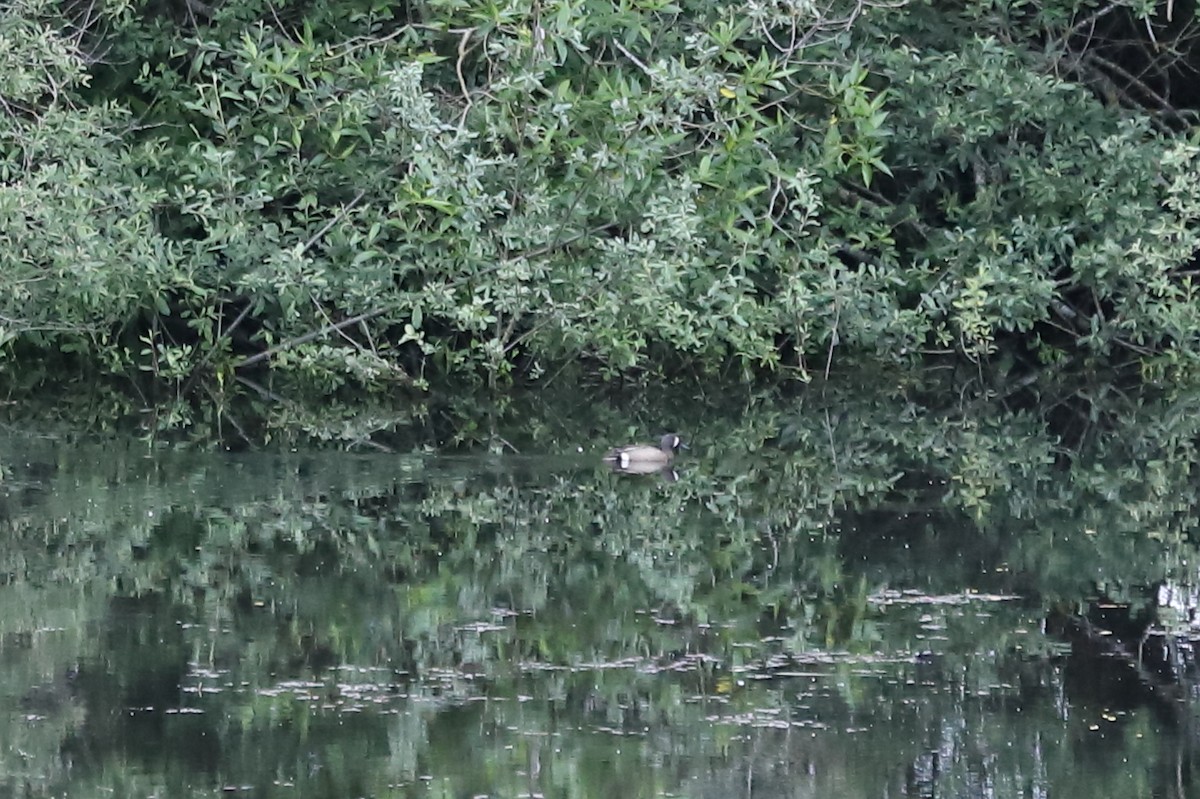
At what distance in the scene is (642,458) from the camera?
1200 cm

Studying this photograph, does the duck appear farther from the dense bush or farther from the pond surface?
the dense bush

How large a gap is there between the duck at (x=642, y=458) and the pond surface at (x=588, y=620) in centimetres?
14

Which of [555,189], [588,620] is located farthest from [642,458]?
[588,620]

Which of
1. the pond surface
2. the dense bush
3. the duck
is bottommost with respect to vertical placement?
the pond surface

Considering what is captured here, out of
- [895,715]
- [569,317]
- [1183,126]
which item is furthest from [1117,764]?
[1183,126]

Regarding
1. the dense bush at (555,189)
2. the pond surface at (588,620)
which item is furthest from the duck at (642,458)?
the dense bush at (555,189)

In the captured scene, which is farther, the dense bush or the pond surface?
the dense bush

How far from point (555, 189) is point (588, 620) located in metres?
6.84

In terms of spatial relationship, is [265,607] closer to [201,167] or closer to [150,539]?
[150,539]

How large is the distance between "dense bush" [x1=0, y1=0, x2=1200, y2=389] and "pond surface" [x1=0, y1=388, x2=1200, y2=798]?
1.87 metres

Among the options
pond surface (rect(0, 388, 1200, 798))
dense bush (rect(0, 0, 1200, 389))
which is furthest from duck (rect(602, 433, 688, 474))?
dense bush (rect(0, 0, 1200, 389))

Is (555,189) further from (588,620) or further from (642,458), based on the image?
(588,620)

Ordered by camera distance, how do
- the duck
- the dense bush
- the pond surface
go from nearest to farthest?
1. the pond surface
2. the duck
3. the dense bush

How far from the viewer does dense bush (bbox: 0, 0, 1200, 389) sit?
14.2m
